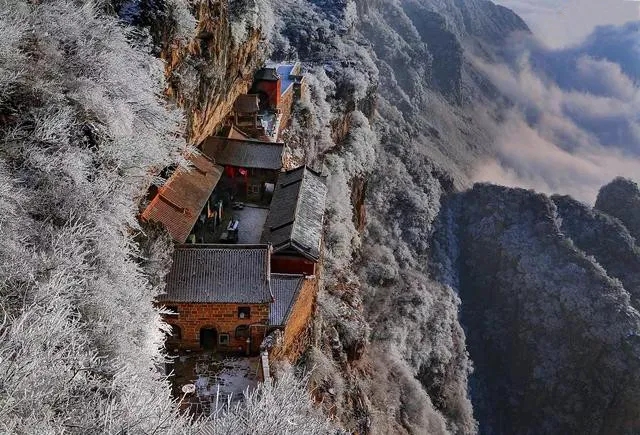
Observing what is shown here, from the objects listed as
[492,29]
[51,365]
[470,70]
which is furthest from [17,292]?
[492,29]

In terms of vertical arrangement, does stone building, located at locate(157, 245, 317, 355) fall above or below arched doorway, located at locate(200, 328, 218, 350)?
above

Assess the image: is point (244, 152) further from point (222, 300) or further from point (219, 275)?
point (222, 300)

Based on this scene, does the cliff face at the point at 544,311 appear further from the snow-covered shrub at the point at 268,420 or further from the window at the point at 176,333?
the snow-covered shrub at the point at 268,420

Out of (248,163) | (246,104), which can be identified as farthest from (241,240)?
(246,104)

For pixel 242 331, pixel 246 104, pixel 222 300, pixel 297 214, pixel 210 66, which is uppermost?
pixel 210 66

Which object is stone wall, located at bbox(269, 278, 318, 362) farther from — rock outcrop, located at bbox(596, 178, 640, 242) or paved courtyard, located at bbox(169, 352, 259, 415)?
rock outcrop, located at bbox(596, 178, 640, 242)

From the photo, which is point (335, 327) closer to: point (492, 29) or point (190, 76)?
point (190, 76)

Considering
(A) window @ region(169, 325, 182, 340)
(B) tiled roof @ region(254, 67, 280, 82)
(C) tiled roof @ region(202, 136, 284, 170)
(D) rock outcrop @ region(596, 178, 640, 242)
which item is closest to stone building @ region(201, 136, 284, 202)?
(C) tiled roof @ region(202, 136, 284, 170)
